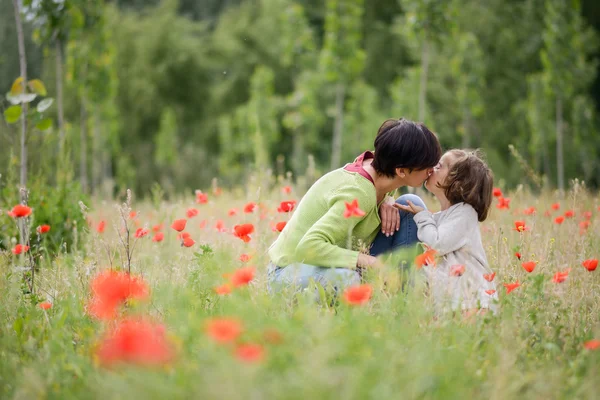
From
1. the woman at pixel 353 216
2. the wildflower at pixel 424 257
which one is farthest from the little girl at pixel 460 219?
the wildflower at pixel 424 257

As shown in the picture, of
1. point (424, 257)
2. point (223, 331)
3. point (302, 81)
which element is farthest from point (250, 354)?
point (302, 81)

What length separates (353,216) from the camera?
2879mm

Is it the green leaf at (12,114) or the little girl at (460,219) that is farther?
the green leaf at (12,114)

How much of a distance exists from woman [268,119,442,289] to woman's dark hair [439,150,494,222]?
15 cm

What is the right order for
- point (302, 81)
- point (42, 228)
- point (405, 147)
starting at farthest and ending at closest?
1. point (302, 81)
2. point (42, 228)
3. point (405, 147)

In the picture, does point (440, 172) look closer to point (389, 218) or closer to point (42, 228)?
point (389, 218)

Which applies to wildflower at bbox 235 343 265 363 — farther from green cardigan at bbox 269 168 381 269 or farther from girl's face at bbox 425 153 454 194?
girl's face at bbox 425 153 454 194

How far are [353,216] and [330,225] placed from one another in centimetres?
13

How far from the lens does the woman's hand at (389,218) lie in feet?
10.7

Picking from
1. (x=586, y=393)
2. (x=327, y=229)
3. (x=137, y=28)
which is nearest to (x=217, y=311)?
(x=327, y=229)

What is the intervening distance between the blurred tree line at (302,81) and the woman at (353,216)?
86.9 inches

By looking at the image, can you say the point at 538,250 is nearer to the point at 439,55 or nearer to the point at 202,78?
the point at 439,55

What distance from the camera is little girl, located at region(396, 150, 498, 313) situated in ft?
10.2

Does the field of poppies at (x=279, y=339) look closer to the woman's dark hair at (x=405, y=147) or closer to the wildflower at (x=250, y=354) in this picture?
the wildflower at (x=250, y=354)
